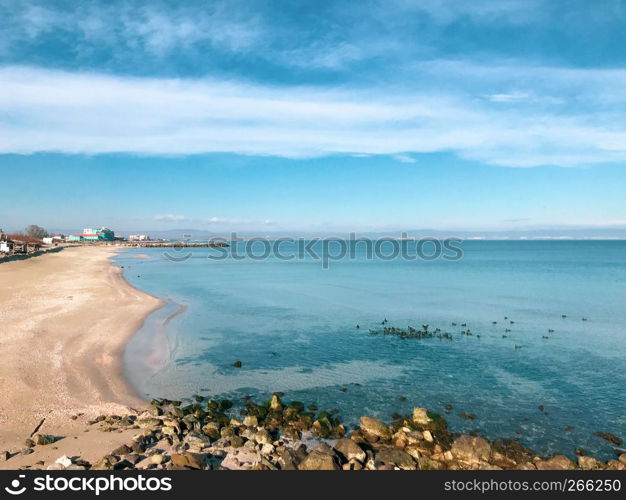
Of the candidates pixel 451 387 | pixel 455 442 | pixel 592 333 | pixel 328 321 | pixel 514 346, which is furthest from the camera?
pixel 328 321

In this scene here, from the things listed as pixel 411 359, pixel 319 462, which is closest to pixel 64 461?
pixel 319 462

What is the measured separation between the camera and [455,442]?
42.4 ft

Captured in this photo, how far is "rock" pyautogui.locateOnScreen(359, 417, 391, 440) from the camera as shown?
13672 mm

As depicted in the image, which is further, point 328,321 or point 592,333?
point 328,321

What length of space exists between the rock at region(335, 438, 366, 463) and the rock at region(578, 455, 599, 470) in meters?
6.77

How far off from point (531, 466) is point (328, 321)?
22264 millimetres

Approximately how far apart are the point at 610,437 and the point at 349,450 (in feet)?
32.2

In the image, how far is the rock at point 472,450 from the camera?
40.4 ft

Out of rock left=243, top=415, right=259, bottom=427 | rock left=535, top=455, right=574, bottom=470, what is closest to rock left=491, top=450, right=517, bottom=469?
rock left=535, top=455, right=574, bottom=470

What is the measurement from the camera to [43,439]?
1222 centimetres

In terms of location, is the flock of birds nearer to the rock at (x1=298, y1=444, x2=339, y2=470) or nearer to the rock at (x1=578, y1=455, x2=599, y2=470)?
the rock at (x1=578, y1=455, x2=599, y2=470)
